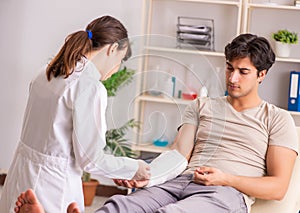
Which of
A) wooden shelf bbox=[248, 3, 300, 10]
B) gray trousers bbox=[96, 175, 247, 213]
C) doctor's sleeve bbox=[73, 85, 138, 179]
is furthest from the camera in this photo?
wooden shelf bbox=[248, 3, 300, 10]

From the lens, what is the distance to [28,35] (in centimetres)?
440

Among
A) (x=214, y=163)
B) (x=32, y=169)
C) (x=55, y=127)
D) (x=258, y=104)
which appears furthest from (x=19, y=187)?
(x=258, y=104)

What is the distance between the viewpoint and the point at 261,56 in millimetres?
2621

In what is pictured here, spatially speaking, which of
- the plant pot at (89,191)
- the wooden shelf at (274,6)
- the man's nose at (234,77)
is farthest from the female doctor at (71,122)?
the wooden shelf at (274,6)

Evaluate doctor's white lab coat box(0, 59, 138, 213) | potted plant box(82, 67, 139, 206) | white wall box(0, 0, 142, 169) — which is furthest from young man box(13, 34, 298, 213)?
white wall box(0, 0, 142, 169)

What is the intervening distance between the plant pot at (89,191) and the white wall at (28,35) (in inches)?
23.7

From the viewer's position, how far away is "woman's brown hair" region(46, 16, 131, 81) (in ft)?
6.99

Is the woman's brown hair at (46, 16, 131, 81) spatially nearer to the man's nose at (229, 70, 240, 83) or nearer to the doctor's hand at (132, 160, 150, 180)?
the doctor's hand at (132, 160, 150, 180)

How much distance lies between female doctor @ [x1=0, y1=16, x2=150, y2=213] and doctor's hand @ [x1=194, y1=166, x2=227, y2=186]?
1.03 feet

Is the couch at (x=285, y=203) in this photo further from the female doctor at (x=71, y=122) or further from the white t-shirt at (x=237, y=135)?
the female doctor at (x=71, y=122)

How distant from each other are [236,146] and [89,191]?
173 cm

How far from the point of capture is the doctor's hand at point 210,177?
246 cm

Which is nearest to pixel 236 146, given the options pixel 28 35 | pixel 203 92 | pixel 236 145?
pixel 236 145

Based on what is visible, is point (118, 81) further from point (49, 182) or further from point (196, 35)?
point (196, 35)
